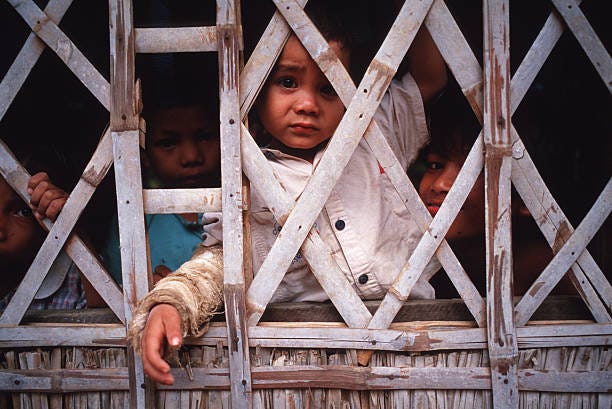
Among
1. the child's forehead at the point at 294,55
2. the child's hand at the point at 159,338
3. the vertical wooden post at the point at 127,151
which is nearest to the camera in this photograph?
the child's hand at the point at 159,338

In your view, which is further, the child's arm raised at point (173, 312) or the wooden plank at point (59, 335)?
the wooden plank at point (59, 335)

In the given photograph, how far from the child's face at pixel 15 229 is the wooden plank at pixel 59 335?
537 mm

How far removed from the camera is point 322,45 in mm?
1404

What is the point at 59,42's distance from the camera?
144 cm

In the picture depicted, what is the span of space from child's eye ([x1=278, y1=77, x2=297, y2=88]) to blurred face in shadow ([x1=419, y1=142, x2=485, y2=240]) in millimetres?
756

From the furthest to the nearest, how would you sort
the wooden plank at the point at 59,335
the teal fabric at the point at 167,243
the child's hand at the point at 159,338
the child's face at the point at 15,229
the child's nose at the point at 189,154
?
1. the teal fabric at the point at 167,243
2. the child's nose at the point at 189,154
3. the child's face at the point at 15,229
4. the wooden plank at the point at 59,335
5. the child's hand at the point at 159,338

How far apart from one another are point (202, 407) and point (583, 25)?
1.58 m

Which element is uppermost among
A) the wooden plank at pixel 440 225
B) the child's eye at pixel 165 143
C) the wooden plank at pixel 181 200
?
the child's eye at pixel 165 143

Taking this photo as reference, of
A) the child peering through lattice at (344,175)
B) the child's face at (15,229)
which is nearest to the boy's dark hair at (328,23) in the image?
the child peering through lattice at (344,175)

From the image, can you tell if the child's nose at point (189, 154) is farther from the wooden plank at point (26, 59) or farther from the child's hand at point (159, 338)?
the child's hand at point (159, 338)

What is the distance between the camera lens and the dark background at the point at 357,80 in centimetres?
207

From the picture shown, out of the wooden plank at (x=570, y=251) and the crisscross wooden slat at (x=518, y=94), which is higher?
the crisscross wooden slat at (x=518, y=94)

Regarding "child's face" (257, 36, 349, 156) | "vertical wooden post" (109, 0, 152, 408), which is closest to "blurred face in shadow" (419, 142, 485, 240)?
"child's face" (257, 36, 349, 156)

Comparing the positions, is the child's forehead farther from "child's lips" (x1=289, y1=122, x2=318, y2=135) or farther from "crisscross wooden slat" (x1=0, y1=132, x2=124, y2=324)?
"crisscross wooden slat" (x1=0, y1=132, x2=124, y2=324)
